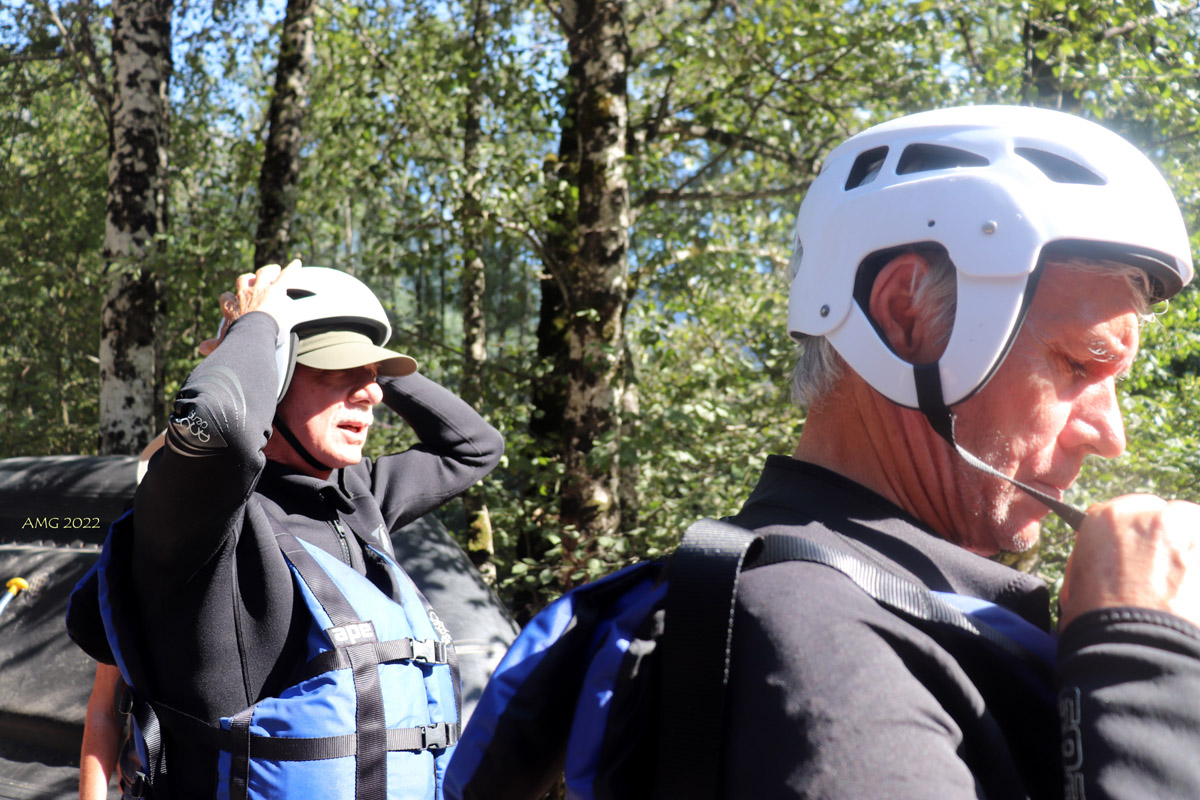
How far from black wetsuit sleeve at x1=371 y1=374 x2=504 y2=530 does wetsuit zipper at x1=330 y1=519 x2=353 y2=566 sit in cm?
58

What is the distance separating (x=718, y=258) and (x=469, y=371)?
2353mm

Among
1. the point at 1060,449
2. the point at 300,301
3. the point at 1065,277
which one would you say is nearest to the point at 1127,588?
the point at 1060,449

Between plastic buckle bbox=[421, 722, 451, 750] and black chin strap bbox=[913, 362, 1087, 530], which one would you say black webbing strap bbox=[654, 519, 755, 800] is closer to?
black chin strap bbox=[913, 362, 1087, 530]

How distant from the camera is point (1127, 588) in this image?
2.94 feet

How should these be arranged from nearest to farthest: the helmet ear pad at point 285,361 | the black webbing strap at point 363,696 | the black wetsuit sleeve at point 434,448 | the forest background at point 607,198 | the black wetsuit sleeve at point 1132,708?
1. the black wetsuit sleeve at point 1132,708
2. the black webbing strap at point 363,696
3. the helmet ear pad at point 285,361
4. the black wetsuit sleeve at point 434,448
5. the forest background at point 607,198

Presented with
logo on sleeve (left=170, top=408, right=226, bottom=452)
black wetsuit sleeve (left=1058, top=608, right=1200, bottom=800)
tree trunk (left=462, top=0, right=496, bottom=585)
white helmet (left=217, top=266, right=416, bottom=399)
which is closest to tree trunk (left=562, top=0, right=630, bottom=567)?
tree trunk (left=462, top=0, right=496, bottom=585)

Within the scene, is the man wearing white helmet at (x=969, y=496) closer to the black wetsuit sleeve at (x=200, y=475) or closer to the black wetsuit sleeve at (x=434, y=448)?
the black wetsuit sleeve at (x=200, y=475)

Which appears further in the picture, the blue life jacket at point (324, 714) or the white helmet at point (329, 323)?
the white helmet at point (329, 323)

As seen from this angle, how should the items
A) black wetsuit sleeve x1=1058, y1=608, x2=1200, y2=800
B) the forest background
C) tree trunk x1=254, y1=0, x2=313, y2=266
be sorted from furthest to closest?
tree trunk x1=254, y1=0, x2=313, y2=266, the forest background, black wetsuit sleeve x1=1058, y1=608, x2=1200, y2=800

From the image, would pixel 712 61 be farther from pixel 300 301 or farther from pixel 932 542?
pixel 932 542

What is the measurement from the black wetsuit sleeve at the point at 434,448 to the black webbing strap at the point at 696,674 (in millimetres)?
2224

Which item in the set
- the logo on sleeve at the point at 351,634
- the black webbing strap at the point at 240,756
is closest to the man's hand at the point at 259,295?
the logo on sleeve at the point at 351,634

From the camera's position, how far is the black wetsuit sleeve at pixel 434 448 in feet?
10.1

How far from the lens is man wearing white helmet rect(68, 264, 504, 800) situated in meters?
1.84
